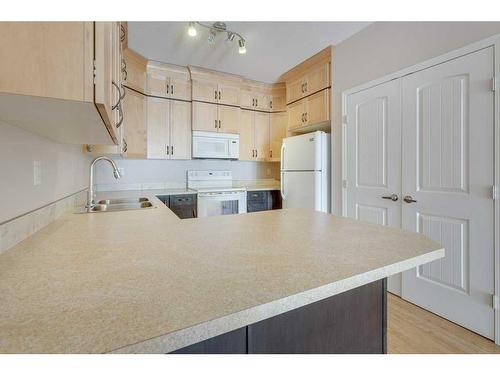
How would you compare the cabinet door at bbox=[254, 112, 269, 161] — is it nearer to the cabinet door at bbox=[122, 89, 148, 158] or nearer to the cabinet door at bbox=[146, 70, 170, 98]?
the cabinet door at bbox=[146, 70, 170, 98]

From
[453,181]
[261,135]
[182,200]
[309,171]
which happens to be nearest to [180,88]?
[261,135]

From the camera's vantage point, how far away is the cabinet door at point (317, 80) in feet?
9.48

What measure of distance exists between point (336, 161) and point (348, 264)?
232 cm

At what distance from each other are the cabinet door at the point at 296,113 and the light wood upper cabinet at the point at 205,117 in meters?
1.06

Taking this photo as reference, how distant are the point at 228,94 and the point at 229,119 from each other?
0.35 meters

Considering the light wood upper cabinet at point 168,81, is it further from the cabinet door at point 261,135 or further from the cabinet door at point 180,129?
the cabinet door at point 261,135

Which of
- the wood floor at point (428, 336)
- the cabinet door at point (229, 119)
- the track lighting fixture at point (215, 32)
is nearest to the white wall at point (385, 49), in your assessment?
the track lighting fixture at point (215, 32)

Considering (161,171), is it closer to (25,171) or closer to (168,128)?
(168,128)

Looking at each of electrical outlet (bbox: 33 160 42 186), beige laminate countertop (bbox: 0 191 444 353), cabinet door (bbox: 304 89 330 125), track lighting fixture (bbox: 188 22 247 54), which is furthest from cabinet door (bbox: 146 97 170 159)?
beige laminate countertop (bbox: 0 191 444 353)

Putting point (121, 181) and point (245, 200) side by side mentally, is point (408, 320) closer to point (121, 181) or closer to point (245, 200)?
point (245, 200)

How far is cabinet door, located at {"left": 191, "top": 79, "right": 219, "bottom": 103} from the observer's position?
3311 millimetres

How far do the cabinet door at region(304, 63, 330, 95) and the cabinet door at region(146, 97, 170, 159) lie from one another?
6.04ft

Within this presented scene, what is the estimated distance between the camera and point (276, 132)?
3957 mm

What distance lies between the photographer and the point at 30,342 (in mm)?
366
